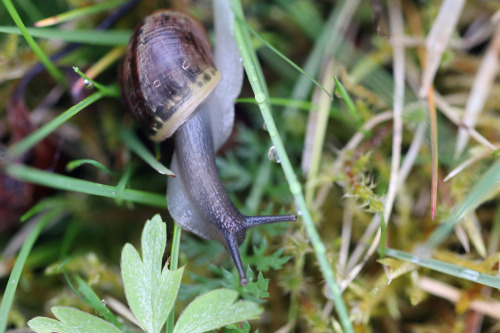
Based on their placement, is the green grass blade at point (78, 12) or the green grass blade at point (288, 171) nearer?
the green grass blade at point (288, 171)

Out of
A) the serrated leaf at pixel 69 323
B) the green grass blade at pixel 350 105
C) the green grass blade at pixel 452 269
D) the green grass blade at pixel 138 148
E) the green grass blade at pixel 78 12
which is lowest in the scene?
the green grass blade at pixel 452 269

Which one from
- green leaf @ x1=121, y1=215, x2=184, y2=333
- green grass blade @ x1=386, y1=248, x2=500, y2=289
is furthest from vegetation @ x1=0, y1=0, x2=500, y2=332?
green leaf @ x1=121, y1=215, x2=184, y2=333

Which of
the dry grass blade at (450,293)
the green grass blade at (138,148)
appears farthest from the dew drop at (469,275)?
the green grass blade at (138,148)

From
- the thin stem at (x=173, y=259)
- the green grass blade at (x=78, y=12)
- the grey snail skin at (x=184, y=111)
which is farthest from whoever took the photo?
the green grass blade at (x=78, y=12)

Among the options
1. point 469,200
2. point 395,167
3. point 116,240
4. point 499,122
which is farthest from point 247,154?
point 499,122

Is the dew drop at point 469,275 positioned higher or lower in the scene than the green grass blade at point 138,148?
lower

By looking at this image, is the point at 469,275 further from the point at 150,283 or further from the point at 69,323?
the point at 69,323

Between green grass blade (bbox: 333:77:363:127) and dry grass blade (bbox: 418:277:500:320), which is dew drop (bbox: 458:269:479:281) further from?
green grass blade (bbox: 333:77:363:127)

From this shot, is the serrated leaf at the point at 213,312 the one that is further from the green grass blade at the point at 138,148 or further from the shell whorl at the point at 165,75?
the shell whorl at the point at 165,75
